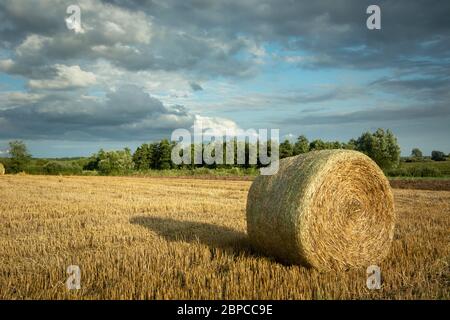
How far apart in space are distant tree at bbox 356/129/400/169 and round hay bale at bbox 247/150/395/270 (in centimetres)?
5480

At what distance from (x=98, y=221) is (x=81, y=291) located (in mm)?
6016

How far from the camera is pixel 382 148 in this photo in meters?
59.8

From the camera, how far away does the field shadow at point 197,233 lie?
796cm

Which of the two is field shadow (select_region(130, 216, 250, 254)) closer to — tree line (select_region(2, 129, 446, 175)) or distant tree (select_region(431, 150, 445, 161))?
tree line (select_region(2, 129, 446, 175))

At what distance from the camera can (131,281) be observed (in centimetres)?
545

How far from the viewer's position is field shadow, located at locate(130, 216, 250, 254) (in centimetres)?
796

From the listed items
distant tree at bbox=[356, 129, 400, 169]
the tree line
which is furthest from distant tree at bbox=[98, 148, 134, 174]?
distant tree at bbox=[356, 129, 400, 169]

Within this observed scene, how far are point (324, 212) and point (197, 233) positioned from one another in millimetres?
3344

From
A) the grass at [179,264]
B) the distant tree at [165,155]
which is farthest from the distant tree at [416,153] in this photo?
the grass at [179,264]

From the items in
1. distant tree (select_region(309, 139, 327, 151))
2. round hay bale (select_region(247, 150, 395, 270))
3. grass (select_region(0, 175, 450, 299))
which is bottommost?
grass (select_region(0, 175, 450, 299))

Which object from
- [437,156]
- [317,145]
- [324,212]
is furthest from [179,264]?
[437,156]

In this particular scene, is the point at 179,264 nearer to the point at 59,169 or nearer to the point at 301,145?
the point at 59,169

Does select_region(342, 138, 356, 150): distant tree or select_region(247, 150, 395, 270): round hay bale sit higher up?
select_region(342, 138, 356, 150): distant tree
